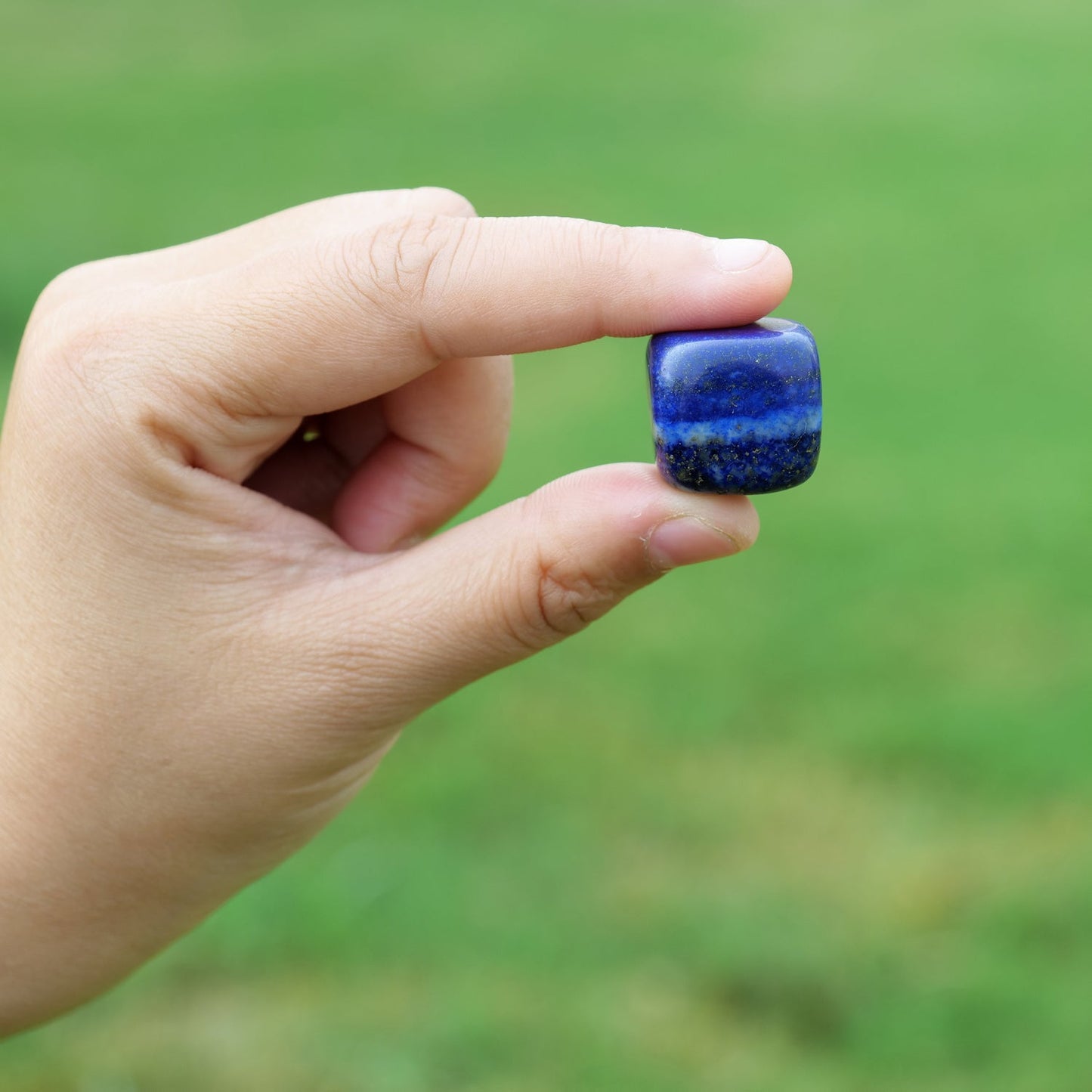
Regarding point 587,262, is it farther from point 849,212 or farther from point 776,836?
point 849,212

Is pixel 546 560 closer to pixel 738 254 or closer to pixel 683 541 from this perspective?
pixel 683 541

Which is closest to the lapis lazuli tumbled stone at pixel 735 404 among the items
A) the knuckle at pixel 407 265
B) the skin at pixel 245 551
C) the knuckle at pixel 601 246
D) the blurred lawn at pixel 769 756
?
the skin at pixel 245 551

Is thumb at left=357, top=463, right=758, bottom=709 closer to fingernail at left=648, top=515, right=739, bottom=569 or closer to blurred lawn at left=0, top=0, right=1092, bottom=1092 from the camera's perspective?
fingernail at left=648, top=515, right=739, bottom=569

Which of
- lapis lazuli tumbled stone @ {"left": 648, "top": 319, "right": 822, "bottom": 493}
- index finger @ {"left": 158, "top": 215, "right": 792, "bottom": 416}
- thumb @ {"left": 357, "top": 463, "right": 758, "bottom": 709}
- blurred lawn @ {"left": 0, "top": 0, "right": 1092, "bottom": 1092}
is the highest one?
index finger @ {"left": 158, "top": 215, "right": 792, "bottom": 416}

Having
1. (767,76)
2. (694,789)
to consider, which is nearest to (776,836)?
(694,789)

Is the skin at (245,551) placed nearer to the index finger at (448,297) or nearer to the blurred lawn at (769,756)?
the index finger at (448,297)

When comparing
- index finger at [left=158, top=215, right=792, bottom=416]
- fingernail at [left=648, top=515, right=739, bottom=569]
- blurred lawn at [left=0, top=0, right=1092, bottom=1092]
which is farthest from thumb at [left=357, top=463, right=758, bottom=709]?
blurred lawn at [left=0, top=0, right=1092, bottom=1092]

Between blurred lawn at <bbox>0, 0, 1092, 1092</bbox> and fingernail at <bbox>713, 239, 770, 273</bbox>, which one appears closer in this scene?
fingernail at <bbox>713, 239, 770, 273</bbox>

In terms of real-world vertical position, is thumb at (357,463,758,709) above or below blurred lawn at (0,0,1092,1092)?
above
